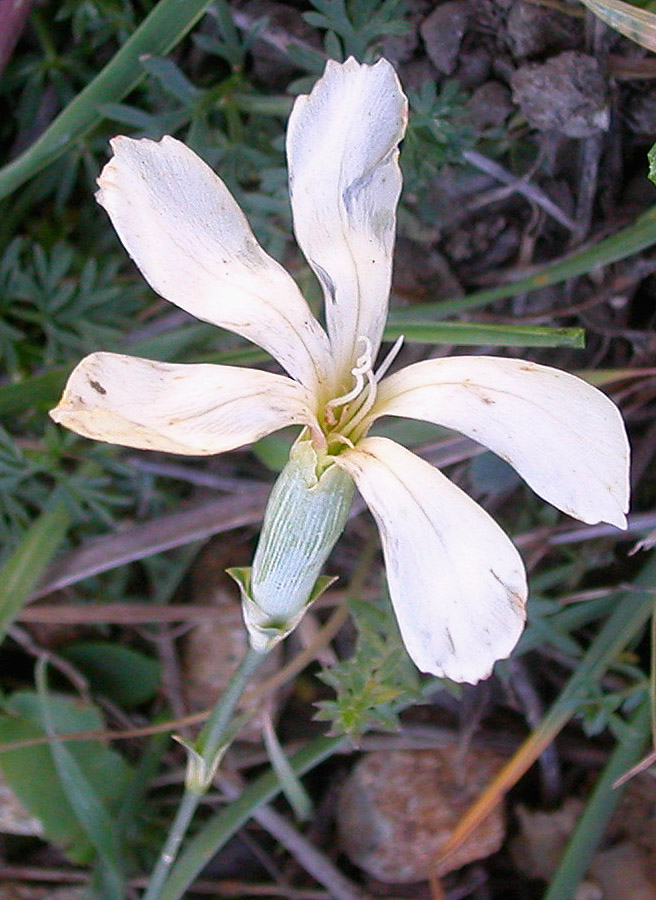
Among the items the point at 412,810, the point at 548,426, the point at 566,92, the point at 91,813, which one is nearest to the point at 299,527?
the point at 548,426

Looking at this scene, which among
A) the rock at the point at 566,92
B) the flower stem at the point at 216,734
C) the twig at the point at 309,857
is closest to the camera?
the flower stem at the point at 216,734

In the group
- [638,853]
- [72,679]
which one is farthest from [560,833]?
[72,679]

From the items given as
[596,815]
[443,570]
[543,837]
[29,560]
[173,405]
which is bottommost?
[543,837]

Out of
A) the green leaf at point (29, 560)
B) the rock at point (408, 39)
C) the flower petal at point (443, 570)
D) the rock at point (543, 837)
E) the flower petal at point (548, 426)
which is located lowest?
the rock at point (543, 837)

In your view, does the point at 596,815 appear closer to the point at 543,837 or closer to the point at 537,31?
the point at 543,837

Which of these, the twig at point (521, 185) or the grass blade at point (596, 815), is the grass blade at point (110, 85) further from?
the grass blade at point (596, 815)

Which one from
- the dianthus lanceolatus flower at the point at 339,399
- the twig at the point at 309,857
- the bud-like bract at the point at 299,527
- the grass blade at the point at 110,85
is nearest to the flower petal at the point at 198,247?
the dianthus lanceolatus flower at the point at 339,399

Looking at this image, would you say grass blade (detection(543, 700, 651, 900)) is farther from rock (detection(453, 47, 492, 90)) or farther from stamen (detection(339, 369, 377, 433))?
rock (detection(453, 47, 492, 90))
